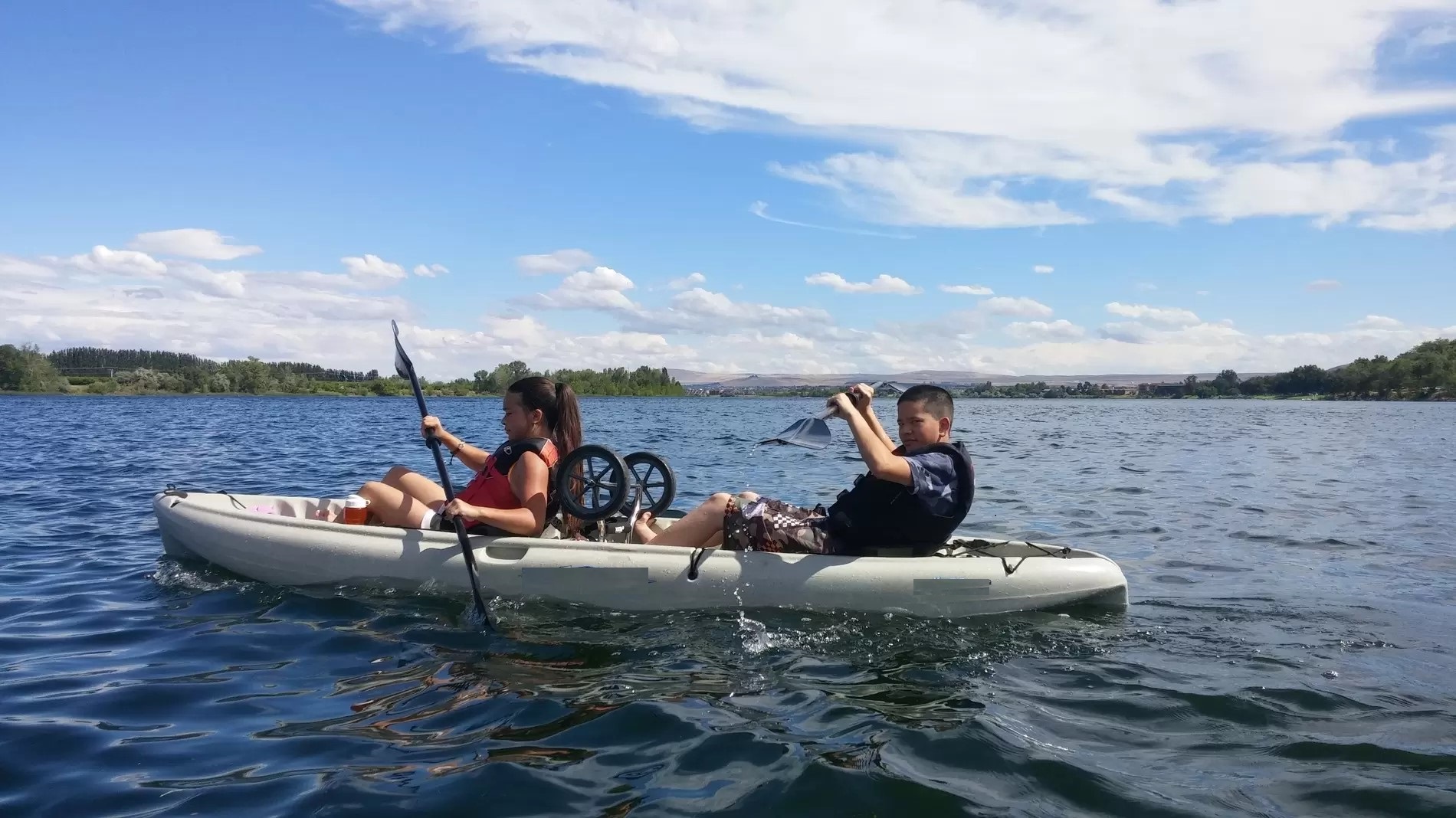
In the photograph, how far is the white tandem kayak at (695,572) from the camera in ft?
19.7

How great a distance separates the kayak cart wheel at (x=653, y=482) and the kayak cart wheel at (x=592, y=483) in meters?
0.18

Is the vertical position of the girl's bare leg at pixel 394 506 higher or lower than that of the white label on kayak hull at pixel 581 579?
higher

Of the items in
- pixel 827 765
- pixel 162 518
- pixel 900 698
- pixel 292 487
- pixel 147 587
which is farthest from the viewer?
pixel 292 487

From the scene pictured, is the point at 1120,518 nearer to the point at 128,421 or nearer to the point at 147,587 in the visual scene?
the point at 147,587

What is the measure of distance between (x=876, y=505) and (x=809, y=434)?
0.69 metres

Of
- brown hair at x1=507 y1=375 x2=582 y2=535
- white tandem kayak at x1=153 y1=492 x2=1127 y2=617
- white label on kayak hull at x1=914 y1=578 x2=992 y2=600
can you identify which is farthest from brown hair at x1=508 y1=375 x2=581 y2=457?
white label on kayak hull at x1=914 y1=578 x2=992 y2=600

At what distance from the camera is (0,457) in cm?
1869

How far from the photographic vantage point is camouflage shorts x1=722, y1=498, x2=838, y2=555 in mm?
6258

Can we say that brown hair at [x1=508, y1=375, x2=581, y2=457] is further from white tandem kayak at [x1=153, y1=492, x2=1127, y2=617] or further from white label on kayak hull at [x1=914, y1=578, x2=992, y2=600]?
white label on kayak hull at [x1=914, y1=578, x2=992, y2=600]

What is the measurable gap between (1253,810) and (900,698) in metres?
1.66

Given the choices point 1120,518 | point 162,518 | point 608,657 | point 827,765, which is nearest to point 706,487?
point 1120,518

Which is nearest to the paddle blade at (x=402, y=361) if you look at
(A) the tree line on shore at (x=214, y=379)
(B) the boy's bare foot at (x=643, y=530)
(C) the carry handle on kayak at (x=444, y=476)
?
(C) the carry handle on kayak at (x=444, y=476)

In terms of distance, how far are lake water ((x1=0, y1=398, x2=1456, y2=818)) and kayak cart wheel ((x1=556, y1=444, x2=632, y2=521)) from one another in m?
0.75

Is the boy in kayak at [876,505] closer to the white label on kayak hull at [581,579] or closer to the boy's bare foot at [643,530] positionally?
the boy's bare foot at [643,530]
